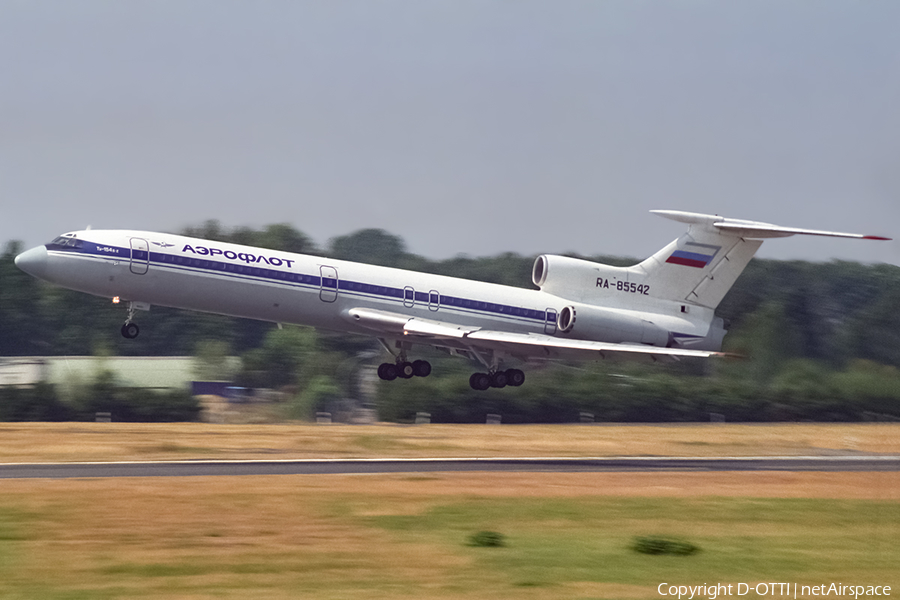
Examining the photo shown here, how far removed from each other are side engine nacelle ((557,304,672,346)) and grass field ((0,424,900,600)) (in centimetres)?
929

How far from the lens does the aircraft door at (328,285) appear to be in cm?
3253

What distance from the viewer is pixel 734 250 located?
3772cm

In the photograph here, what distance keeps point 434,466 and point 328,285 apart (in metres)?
8.16

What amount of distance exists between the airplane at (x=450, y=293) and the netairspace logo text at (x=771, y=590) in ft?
60.6

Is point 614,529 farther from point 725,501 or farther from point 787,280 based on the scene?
point 787,280

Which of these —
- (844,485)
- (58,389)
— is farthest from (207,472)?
(58,389)

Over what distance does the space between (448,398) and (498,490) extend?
23.7m

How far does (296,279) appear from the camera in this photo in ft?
105

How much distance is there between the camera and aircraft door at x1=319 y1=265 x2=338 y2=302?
107 ft

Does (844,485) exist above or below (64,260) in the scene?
below

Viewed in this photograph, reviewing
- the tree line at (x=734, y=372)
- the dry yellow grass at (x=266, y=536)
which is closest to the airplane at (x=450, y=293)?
the tree line at (x=734, y=372)

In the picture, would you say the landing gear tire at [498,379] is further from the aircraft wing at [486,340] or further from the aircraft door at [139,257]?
the aircraft door at [139,257]

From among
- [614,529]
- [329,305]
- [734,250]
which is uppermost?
[734,250]

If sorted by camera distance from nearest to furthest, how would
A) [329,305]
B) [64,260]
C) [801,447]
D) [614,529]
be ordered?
1. [614,529]
2. [64,260]
3. [329,305]
4. [801,447]
